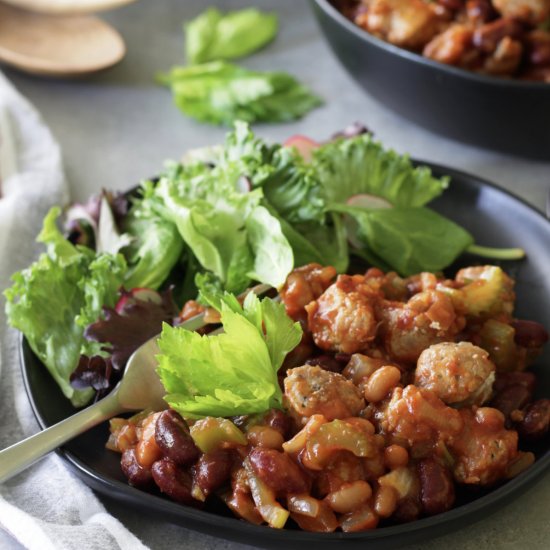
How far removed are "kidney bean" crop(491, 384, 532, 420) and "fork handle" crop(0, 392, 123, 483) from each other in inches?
40.6

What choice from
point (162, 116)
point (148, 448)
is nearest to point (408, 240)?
point (148, 448)

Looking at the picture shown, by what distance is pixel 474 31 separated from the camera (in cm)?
361

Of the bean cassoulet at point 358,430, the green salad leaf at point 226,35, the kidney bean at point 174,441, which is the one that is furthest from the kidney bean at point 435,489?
the green salad leaf at point 226,35

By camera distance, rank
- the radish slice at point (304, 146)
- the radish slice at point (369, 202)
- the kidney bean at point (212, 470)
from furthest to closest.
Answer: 1. the radish slice at point (304, 146)
2. the radish slice at point (369, 202)
3. the kidney bean at point (212, 470)

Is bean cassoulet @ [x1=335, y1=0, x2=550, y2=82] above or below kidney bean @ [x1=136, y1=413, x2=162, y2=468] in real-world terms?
above

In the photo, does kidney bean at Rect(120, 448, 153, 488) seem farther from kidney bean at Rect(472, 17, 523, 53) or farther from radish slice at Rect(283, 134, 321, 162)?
kidney bean at Rect(472, 17, 523, 53)

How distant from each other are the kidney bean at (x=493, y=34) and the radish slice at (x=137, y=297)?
1.73 meters

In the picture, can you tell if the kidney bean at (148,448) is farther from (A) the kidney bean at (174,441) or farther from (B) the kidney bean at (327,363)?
(B) the kidney bean at (327,363)

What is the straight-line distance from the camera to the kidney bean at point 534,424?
7.66 feet

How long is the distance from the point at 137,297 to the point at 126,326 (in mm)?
135

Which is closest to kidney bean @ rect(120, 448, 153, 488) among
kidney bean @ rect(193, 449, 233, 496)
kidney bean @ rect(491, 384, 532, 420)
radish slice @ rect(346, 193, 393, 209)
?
kidney bean @ rect(193, 449, 233, 496)

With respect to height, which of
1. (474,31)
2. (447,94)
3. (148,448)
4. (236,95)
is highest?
(474,31)

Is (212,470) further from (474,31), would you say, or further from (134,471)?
(474,31)

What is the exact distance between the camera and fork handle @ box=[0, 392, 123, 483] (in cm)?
222
